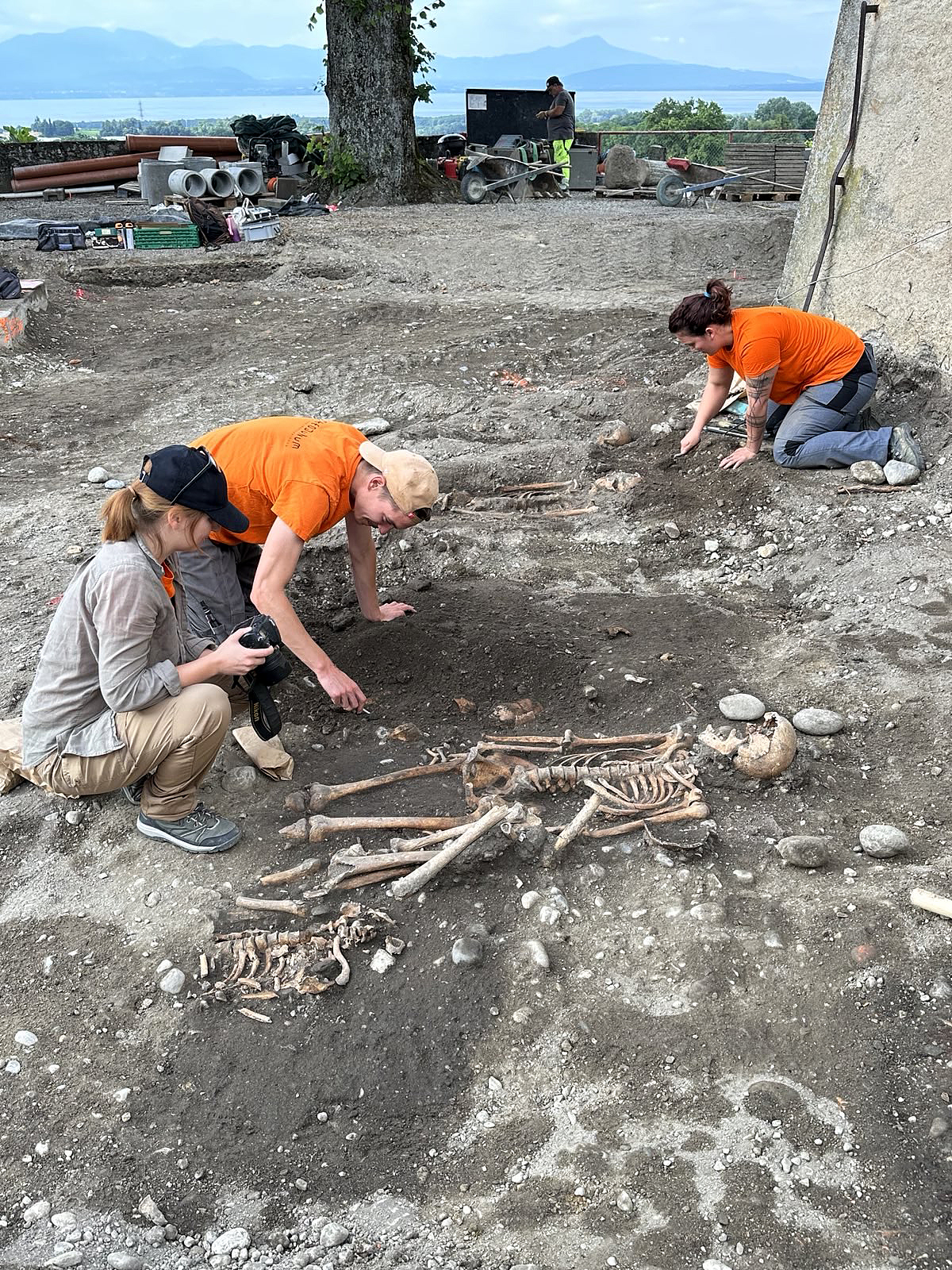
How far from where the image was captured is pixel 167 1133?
280 centimetres

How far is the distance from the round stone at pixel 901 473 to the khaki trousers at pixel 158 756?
439 centimetres

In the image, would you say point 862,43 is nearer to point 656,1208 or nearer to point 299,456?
point 299,456

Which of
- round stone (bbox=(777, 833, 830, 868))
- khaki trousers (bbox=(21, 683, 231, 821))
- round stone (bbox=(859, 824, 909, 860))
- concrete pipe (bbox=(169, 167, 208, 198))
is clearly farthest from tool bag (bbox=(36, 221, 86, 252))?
round stone (bbox=(859, 824, 909, 860))

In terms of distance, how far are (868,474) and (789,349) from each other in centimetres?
90

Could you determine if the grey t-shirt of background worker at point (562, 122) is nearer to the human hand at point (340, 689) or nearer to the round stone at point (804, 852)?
the human hand at point (340, 689)

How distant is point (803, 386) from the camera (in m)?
6.43

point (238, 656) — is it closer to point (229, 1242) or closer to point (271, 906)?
point (271, 906)

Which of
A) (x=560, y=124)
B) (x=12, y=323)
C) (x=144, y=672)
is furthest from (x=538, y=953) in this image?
(x=560, y=124)

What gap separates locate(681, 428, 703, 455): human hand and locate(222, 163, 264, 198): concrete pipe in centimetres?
1156

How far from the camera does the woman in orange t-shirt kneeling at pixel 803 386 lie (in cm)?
Answer: 602

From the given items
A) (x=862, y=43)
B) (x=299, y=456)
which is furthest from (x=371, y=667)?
(x=862, y=43)

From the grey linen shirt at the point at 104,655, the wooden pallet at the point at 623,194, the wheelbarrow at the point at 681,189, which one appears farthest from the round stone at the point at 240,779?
the wooden pallet at the point at 623,194

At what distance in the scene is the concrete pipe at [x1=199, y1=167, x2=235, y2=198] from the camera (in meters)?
15.3

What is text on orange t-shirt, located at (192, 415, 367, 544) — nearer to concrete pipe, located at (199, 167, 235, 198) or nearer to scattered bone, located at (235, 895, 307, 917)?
scattered bone, located at (235, 895, 307, 917)
